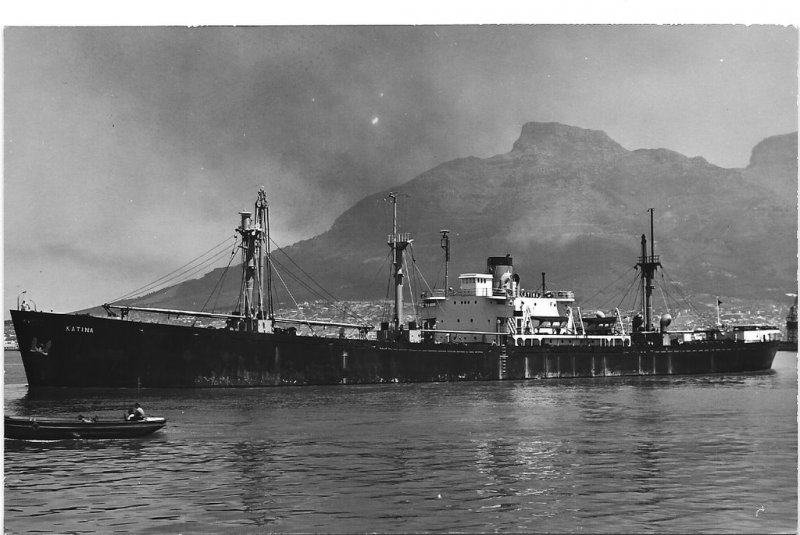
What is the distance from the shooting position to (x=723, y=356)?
49.3 m

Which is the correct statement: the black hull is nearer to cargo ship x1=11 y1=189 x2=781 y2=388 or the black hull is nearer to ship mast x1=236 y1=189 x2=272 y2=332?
cargo ship x1=11 y1=189 x2=781 y2=388

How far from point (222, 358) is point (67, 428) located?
12895 millimetres

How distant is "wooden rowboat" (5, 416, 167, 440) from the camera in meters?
18.6

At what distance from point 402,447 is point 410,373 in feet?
60.5

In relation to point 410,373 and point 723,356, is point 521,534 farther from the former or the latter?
point 723,356

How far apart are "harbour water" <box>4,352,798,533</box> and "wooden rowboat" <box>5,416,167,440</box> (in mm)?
216

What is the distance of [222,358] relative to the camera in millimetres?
31609

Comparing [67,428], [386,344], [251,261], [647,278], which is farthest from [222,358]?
[647,278]

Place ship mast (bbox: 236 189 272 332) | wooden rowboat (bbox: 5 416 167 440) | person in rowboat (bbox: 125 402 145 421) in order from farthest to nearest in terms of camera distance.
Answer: ship mast (bbox: 236 189 272 332) → person in rowboat (bbox: 125 402 145 421) → wooden rowboat (bbox: 5 416 167 440)

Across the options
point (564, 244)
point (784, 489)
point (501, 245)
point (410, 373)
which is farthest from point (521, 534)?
point (564, 244)

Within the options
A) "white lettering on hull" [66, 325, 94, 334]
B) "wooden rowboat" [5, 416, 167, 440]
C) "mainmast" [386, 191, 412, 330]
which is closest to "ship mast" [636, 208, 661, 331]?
"mainmast" [386, 191, 412, 330]

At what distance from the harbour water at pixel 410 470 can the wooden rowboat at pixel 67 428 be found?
8.5 inches

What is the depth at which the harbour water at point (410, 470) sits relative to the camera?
12.5 meters

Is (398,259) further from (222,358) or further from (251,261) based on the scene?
(222,358)
